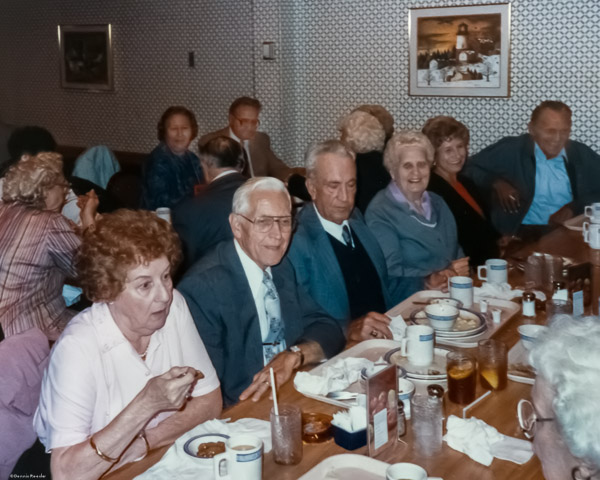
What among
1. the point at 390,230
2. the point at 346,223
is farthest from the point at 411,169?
the point at 346,223

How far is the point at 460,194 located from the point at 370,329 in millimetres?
2119

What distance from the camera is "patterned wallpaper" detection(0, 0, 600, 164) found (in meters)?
5.76

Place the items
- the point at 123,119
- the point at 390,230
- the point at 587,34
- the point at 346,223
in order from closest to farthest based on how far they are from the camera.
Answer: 1. the point at 346,223
2. the point at 390,230
3. the point at 587,34
4. the point at 123,119

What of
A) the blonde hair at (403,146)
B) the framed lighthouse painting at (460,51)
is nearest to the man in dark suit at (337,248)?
the blonde hair at (403,146)

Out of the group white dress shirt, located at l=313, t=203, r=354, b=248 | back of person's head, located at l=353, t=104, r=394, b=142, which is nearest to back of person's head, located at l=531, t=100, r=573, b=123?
back of person's head, located at l=353, t=104, r=394, b=142

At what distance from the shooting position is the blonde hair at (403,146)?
387 centimetres

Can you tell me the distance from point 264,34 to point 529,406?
561cm

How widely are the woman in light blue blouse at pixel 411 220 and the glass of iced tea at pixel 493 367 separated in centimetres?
133

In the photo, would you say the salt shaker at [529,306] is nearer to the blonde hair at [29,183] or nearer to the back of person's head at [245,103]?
the blonde hair at [29,183]

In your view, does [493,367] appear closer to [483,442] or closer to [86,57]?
[483,442]

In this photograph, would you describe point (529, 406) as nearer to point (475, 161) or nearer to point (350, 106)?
point (475, 161)

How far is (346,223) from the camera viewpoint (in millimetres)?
3359

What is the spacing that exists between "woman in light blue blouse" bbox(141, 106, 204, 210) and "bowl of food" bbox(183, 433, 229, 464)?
3763 mm

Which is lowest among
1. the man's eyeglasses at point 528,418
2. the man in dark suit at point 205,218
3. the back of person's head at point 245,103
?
the man's eyeglasses at point 528,418
